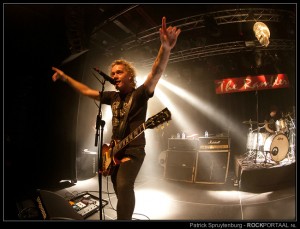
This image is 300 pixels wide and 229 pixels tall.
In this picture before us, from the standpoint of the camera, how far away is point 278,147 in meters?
5.57

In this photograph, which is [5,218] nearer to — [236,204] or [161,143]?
[236,204]

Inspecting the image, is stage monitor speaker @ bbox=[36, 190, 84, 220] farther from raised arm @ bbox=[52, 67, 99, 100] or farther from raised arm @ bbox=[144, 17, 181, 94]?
raised arm @ bbox=[144, 17, 181, 94]

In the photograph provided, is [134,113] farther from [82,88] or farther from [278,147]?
[278,147]

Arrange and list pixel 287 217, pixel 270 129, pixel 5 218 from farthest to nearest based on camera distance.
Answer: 1. pixel 270 129
2. pixel 287 217
3. pixel 5 218

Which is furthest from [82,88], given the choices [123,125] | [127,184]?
[127,184]

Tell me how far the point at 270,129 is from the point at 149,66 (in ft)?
14.9

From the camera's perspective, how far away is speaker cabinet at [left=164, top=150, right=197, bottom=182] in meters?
5.75

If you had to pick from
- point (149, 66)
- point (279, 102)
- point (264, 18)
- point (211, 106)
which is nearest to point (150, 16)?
point (149, 66)

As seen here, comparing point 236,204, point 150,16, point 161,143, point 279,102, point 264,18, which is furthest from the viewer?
point 161,143

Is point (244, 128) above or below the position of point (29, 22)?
below

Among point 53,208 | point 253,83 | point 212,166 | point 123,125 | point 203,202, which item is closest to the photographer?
point 53,208

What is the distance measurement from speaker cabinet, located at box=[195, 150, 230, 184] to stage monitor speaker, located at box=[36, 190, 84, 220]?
12.8ft

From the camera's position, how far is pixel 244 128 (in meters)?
8.09

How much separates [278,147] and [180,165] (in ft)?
9.02
